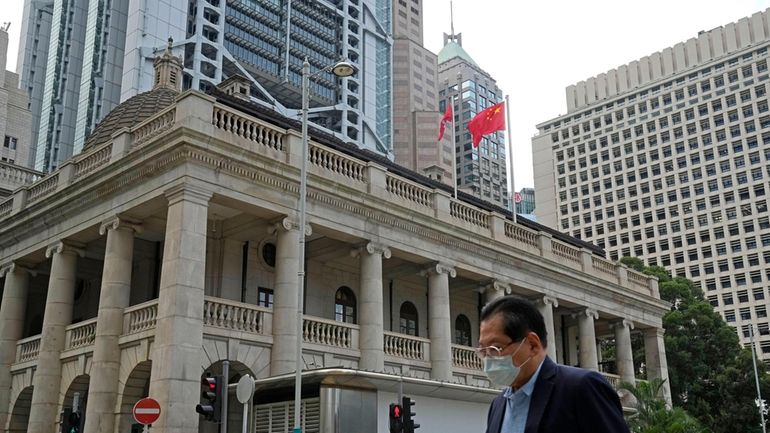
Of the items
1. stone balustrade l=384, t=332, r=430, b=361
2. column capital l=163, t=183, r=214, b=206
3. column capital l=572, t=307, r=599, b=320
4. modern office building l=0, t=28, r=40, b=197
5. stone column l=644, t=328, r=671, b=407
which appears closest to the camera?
column capital l=163, t=183, r=214, b=206

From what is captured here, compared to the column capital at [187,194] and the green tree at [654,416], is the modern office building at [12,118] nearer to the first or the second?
the column capital at [187,194]

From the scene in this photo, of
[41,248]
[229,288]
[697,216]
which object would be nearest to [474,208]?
[229,288]

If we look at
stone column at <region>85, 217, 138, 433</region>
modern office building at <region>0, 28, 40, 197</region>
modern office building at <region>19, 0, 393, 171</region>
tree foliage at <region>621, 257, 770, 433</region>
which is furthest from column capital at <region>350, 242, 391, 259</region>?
modern office building at <region>19, 0, 393, 171</region>

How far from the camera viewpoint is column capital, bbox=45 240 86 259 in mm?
28828

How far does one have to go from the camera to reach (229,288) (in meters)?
28.6

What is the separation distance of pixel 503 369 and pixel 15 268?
30942mm

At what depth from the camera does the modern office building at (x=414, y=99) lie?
169 metres

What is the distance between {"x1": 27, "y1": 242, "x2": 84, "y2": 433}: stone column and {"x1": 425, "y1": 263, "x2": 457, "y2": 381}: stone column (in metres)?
12.7

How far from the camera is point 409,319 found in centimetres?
3625

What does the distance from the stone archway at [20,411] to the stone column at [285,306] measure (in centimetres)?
1007

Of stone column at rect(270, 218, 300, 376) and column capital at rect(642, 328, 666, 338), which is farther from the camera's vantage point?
column capital at rect(642, 328, 666, 338)

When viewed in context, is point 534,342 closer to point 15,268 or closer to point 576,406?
point 576,406

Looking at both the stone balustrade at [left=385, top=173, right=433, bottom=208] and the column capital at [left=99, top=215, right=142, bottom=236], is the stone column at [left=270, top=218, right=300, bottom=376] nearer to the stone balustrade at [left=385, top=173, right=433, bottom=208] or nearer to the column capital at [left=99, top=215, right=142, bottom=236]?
the column capital at [left=99, top=215, right=142, bottom=236]

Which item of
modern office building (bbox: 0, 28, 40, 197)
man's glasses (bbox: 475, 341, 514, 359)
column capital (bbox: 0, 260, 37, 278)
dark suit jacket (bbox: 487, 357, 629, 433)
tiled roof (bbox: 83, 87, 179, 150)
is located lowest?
dark suit jacket (bbox: 487, 357, 629, 433)
